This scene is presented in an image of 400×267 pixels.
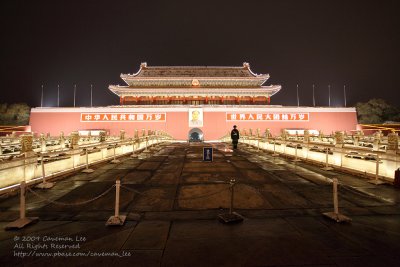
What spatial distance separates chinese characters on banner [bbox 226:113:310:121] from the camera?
34.0m

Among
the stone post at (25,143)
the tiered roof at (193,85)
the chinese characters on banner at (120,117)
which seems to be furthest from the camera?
the tiered roof at (193,85)

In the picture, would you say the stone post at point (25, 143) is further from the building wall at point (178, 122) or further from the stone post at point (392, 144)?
the building wall at point (178, 122)

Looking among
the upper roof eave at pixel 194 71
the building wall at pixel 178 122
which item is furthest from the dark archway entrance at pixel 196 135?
the upper roof eave at pixel 194 71

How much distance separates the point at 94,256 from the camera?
320 cm

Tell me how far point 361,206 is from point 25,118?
4778 cm

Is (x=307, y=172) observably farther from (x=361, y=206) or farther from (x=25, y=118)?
(x=25, y=118)

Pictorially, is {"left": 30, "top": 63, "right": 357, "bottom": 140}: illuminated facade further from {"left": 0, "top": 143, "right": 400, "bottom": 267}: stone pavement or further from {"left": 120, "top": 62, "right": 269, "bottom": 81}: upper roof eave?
{"left": 0, "top": 143, "right": 400, "bottom": 267}: stone pavement

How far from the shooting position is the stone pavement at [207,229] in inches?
124

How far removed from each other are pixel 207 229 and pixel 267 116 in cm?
3188

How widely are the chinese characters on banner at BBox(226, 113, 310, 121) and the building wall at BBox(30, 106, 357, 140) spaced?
12.7 inches

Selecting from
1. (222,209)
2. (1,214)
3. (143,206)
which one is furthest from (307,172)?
(1,214)

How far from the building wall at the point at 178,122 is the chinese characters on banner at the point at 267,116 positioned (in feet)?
1.06

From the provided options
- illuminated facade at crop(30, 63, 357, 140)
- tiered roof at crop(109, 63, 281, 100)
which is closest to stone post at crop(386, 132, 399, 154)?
illuminated facade at crop(30, 63, 357, 140)

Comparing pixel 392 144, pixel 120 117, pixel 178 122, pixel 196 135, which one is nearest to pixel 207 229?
pixel 392 144
